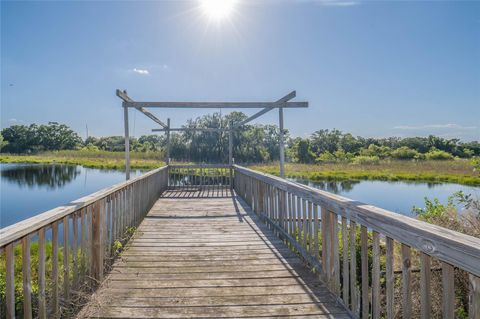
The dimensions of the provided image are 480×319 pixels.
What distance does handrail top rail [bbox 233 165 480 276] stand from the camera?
3.24ft

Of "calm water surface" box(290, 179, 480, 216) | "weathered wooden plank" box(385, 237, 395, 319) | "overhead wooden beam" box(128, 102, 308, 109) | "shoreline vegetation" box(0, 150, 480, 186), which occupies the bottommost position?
"calm water surface" box(290, 179, 480, 216)

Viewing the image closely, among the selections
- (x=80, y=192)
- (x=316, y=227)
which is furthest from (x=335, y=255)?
(x=80, y=192)

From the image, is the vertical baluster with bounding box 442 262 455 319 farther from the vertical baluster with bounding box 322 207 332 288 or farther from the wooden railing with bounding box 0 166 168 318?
the wooden railing with bounding box 0 166 168 318

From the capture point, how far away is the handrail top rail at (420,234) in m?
0.99

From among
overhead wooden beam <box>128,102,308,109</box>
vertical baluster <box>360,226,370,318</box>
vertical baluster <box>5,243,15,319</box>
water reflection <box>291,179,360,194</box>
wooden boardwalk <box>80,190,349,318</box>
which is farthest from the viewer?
water reflection <box>291,179,360,194</box>

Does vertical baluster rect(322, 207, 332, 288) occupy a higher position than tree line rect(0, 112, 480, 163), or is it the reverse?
tree line rect(0, 112, 480, 163)

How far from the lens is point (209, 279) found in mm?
2482

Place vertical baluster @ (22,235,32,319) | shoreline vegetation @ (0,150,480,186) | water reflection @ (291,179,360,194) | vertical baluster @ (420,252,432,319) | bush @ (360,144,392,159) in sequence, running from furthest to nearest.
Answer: bush @ (360,144,392,159) < shoreline vegetation @ (0,150,480,186) < water reflection @ (291,179,360,194) < vertical baluster @ (22,235,32,319) < vertical baluster @ (420,252,432,319)

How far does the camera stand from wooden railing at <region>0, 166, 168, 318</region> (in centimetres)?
140

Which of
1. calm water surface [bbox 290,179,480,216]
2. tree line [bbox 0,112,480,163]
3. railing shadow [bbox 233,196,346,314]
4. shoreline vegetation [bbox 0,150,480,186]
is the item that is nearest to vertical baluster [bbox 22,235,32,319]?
railing shadow [bbox 233,196,346,314]

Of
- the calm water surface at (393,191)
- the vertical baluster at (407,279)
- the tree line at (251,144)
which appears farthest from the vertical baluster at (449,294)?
the tree line at (251,144)

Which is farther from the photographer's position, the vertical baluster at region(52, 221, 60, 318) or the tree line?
the tree line

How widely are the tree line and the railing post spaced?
20.3 metres

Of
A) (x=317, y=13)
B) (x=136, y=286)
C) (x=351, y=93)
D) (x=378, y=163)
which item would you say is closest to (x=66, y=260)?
(x=136, y=286)
